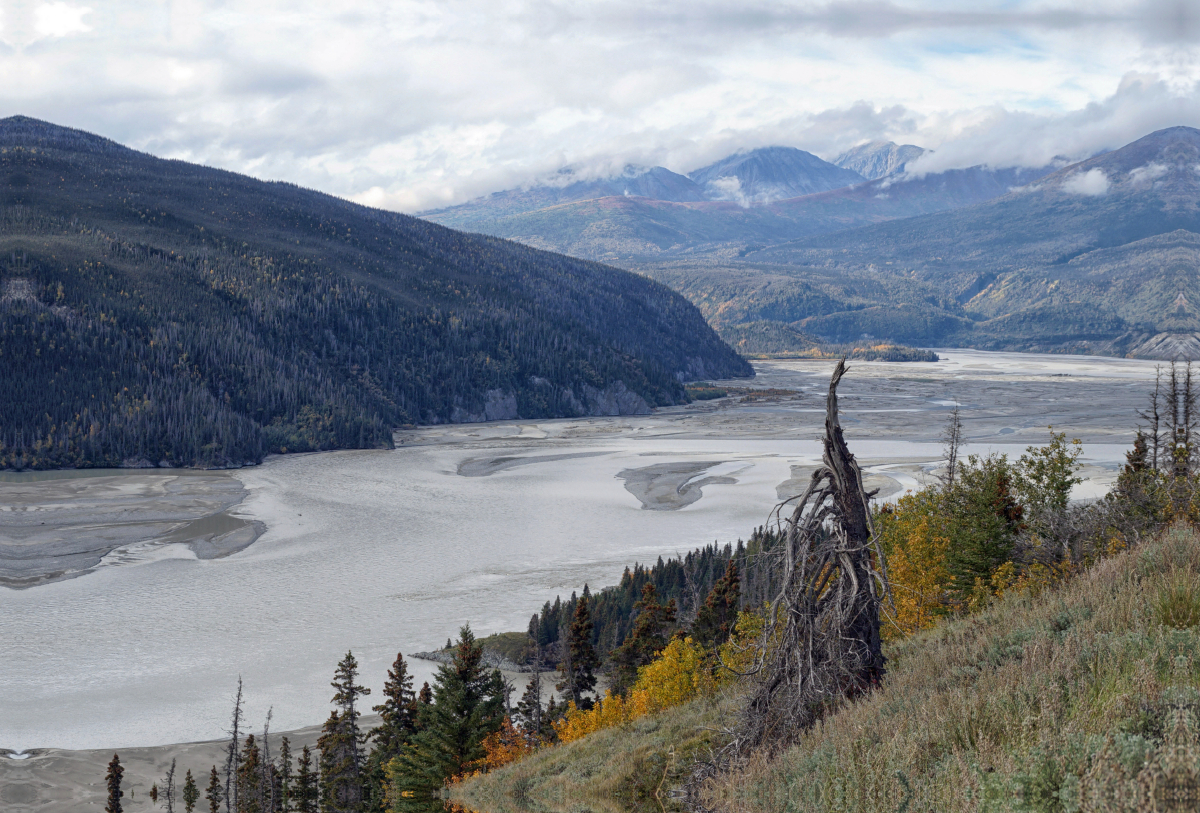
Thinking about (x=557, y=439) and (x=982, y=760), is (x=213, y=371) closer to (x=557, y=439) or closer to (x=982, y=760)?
(x=557, y=439)

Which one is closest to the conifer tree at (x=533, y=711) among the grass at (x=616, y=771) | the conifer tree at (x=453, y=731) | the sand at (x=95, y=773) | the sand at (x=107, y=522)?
the conifer tree at (x=453, y=731)

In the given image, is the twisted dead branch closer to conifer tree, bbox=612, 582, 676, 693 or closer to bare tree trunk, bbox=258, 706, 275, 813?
bare tree trunk, bbox=258, 706, 275, 813

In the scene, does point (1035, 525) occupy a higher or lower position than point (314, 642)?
higher

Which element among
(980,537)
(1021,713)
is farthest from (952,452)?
(1021,713)

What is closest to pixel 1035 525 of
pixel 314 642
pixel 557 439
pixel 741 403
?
pixel 314 642

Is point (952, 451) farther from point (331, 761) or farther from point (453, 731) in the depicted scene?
point (331, 761)

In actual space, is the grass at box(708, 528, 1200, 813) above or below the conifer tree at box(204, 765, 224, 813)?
above

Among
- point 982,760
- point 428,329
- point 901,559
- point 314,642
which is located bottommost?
point 314,642

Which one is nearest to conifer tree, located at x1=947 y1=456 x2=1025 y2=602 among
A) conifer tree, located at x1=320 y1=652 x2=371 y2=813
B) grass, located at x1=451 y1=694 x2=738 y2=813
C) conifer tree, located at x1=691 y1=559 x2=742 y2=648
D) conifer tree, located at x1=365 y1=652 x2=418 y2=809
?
conifer tree, located at x1=691 y1=559 x2=742 y2=648

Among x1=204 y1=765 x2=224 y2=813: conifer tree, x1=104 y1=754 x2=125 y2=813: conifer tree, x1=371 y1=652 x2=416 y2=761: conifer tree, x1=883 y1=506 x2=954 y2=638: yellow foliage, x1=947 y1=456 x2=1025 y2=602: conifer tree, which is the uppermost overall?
x1=947 y1=456 x2=1025 y2=602: conifer tree
